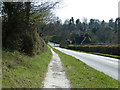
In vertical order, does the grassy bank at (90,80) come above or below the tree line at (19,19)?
below

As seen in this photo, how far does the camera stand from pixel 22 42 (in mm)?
14133

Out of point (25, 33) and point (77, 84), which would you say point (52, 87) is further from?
point (25, 33)

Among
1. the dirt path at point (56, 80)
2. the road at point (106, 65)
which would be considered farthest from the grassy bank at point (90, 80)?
the road at point (106, 65)

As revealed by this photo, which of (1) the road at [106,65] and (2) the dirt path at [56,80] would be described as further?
(1) the road at [106,65]

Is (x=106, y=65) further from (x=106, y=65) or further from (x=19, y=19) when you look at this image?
(x=19, y=19)

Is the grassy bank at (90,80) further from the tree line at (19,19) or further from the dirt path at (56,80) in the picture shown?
the tree line at (19,19)

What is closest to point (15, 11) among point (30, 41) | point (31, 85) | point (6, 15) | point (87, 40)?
point (6, 15)

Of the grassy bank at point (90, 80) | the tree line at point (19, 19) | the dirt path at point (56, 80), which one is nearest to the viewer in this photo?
the dirt path at point (56, 80)

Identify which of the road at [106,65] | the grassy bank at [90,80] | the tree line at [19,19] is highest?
the tree line at [19,19]

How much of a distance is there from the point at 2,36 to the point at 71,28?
129637 millimetres

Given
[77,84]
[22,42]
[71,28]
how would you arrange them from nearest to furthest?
1. [77,84]
2. [22,42]
3. [71,28]

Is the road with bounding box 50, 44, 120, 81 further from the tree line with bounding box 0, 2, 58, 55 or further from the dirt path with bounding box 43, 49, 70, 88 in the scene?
the tree line with bounding box 0, 2, 58, 55

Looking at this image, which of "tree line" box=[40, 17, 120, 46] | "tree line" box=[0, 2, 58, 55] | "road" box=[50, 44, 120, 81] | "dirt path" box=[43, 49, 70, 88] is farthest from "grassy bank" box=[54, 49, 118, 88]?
"tree line" box=[40, 17, 120, 46]

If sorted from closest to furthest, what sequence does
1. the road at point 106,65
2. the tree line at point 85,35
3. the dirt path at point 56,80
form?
the dirt path at point 56,80 < the road at point 106,65 < the tree line at point 85,35
